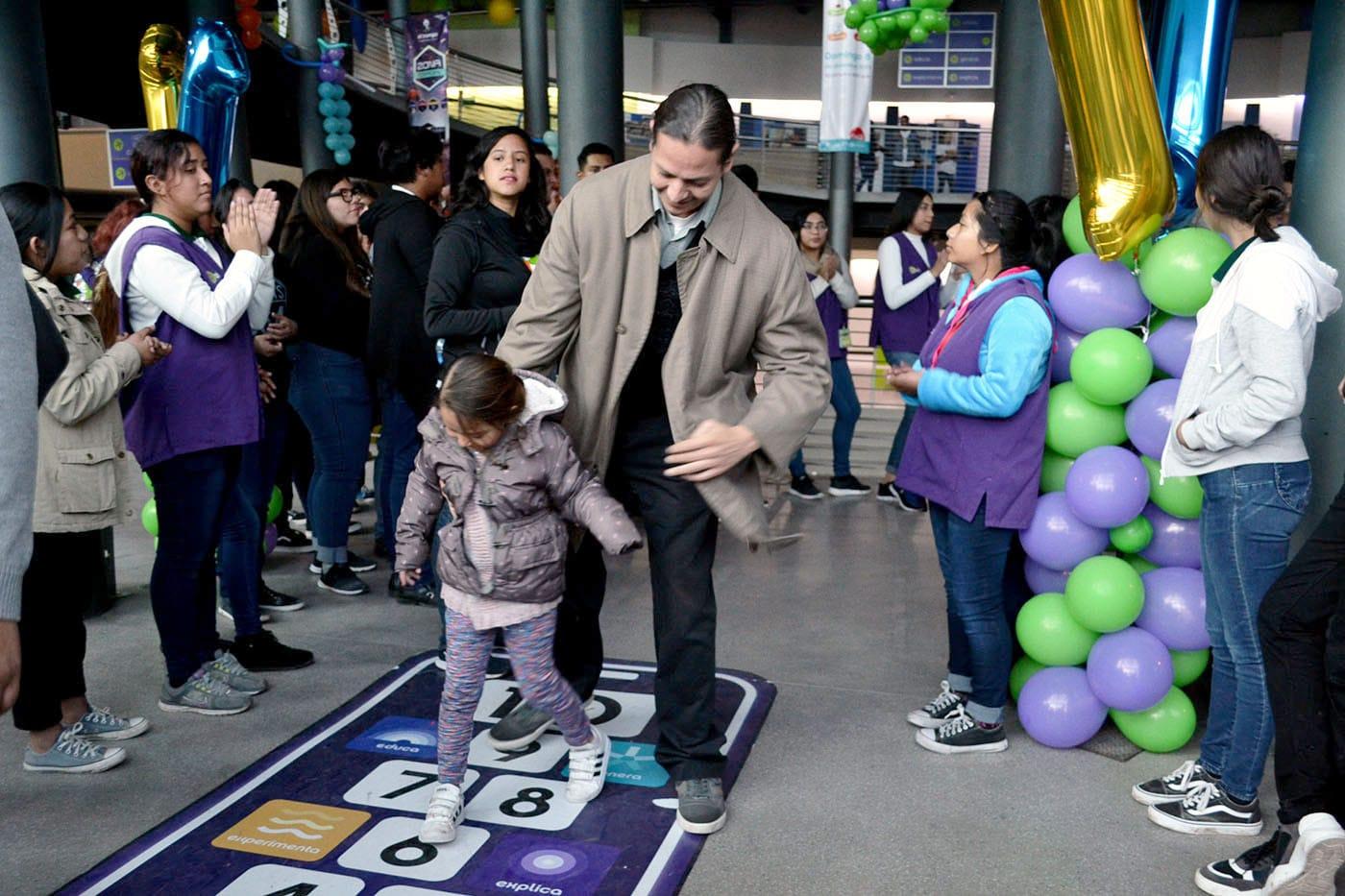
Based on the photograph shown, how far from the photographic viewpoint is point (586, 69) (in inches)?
220

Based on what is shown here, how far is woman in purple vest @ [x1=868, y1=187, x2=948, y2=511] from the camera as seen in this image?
218 inches

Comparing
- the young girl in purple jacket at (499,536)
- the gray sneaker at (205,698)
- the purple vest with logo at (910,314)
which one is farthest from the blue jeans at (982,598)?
the purple vest with logo at (910,314)

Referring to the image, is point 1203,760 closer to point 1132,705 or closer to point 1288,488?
point 1132,705

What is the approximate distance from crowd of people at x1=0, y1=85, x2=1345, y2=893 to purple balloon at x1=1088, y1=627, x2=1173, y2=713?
193 mm

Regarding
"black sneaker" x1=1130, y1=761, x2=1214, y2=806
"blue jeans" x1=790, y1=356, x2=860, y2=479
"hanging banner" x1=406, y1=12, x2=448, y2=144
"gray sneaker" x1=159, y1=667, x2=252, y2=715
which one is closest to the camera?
"black sneaker" x1=1130, y1=761, x2=1214, y2=806

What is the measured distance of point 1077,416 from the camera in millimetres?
2811

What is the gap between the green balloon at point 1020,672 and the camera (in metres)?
3.06

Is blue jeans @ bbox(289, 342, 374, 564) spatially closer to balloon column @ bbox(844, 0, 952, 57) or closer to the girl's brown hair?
the girl's brown hair

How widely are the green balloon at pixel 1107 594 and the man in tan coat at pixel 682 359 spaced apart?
880mm

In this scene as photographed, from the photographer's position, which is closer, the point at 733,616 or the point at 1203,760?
the point at 1203,760

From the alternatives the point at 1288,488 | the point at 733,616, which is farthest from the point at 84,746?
the point at 1288,488

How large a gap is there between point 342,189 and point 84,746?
2.17m

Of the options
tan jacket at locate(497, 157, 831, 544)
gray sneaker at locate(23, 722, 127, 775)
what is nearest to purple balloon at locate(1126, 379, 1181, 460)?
tan jacket at locate(497, 157, 831, 544)

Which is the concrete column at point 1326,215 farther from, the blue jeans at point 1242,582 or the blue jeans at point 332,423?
the blue jeans at point 332,423
